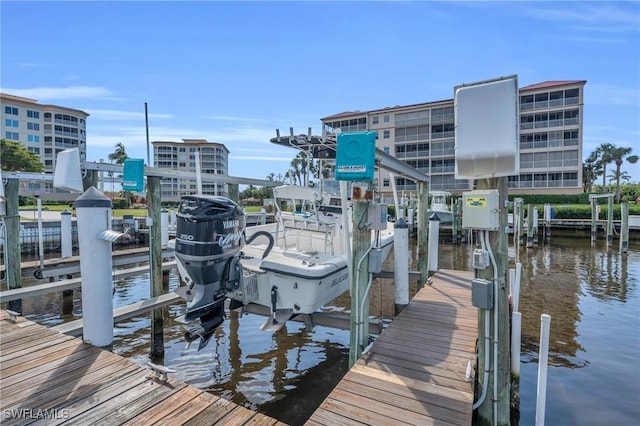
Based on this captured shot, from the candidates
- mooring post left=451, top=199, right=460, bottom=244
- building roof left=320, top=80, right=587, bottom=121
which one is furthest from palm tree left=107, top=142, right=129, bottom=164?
mooring post left=451, top=199, right=460, bottom=244

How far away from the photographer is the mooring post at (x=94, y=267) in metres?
3.46

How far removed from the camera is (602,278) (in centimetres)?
1084

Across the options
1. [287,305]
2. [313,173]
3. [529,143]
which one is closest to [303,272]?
[287,305]

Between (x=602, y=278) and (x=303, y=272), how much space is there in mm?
11071

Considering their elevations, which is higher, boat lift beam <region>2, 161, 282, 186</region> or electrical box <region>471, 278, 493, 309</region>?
boat lift beam <region>2, 161, 282, 186</region>

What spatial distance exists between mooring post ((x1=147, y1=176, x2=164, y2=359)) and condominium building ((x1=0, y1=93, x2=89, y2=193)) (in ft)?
186

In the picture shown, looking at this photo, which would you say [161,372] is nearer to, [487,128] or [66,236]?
[487,128]

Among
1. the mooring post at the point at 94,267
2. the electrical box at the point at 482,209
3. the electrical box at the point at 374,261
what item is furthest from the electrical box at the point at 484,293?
the mooring post at the point at 94,267

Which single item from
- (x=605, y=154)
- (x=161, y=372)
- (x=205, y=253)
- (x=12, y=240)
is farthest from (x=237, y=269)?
(x=605, y=154)

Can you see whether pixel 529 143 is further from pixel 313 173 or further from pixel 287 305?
pixel 287 305

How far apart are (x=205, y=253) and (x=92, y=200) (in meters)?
1.20

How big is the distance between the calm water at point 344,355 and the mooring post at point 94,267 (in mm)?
1897

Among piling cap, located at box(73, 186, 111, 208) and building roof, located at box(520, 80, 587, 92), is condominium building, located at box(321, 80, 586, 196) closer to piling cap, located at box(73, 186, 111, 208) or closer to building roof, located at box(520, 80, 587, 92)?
building roof, located at box(520, 80, 587, 92)

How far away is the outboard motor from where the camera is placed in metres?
3.72
